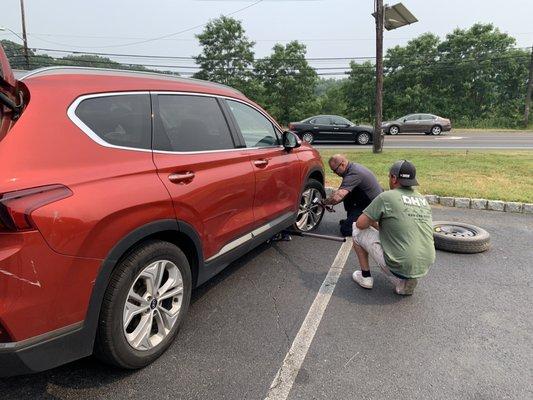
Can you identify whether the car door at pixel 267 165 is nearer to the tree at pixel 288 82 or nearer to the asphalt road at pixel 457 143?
the asphalt road at pixel 457 143

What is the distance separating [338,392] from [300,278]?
63.9 inches

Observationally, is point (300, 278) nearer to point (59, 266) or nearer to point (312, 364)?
point (312, 364)

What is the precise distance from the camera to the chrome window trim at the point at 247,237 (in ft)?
10.6

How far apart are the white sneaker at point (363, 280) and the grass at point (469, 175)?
400cm

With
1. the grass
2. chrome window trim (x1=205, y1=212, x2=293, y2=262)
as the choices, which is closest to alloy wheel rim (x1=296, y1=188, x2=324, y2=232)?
chrome window trim (x1=205, y1=212, x2=293, y2=262)

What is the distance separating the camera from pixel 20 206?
181cm

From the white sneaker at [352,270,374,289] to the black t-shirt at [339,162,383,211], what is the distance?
1250mm

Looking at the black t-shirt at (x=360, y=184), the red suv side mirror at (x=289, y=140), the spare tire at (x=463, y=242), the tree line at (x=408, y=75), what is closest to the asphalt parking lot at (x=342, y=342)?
the spare tire at (x=463, y=242)

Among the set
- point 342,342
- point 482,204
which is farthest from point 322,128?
point 342,342

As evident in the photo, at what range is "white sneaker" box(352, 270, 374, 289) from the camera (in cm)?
374

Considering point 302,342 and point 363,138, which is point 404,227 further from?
point 363,138

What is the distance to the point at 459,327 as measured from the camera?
312 centimetres

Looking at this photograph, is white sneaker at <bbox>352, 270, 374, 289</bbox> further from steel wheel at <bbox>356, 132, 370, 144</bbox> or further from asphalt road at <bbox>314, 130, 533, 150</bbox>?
steel wheel at <bbox>356, 132, 370, 144</bbox>

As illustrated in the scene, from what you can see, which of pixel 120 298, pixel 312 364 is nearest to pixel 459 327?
pixel 312 364
